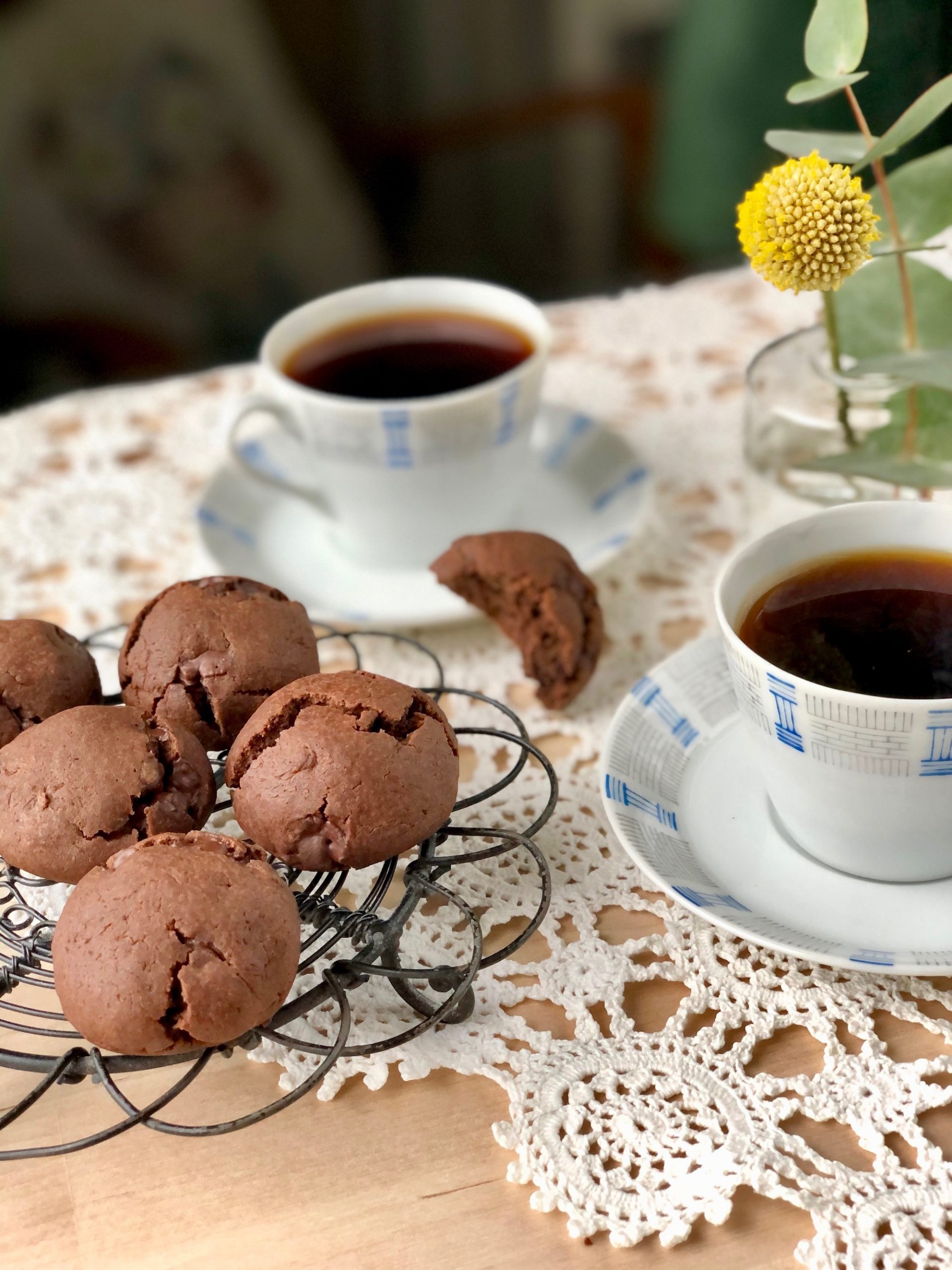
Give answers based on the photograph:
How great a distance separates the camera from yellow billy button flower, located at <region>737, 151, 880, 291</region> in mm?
729

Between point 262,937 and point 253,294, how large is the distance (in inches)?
88.2

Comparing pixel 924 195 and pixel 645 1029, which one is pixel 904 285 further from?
pixel 645 1029

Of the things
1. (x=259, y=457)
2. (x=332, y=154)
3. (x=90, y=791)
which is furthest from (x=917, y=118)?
(x=332, y=154)

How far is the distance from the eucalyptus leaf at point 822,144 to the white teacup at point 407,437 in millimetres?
311

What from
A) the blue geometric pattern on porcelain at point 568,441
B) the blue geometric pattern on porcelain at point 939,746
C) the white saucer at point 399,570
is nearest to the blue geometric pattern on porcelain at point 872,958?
the blue geometric pattern on porcelain at point 939,746

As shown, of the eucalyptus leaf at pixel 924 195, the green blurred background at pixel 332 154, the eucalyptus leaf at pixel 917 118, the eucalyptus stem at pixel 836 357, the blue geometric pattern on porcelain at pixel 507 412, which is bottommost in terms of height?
the green blurred background at pixel 332 154

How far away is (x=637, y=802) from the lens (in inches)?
31.8

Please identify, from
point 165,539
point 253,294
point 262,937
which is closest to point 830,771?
point 262,937

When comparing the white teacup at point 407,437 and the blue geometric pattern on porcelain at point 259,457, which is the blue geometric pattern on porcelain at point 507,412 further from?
the blue geometric pattern on porcelain at point 259,457

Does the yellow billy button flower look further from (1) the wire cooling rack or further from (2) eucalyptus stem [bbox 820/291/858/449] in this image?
(1) the wire cooling rack

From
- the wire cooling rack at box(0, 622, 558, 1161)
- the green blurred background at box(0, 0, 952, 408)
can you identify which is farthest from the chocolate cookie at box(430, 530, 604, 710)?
the green blurred background at box(0, 0, 952, 408)

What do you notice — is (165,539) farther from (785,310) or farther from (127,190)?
(127,190)

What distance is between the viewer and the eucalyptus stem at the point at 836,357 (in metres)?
0.92

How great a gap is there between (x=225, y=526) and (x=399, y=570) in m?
0.18
